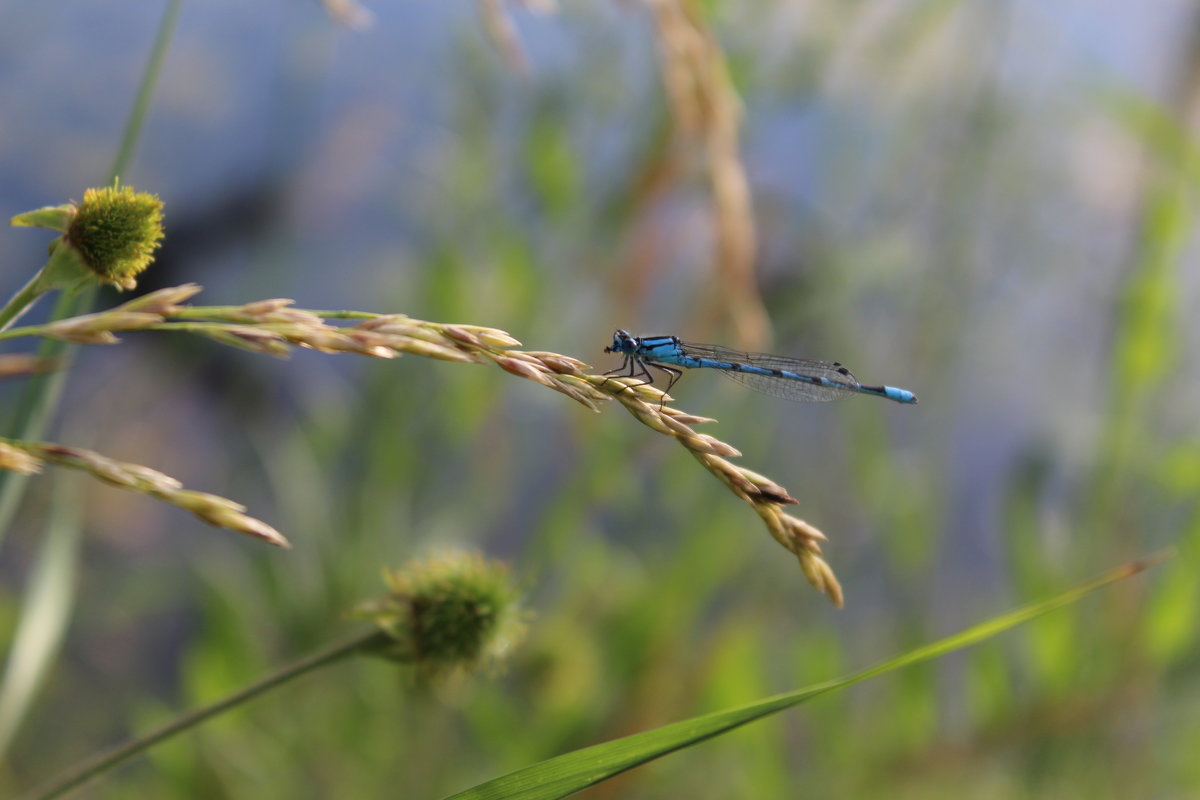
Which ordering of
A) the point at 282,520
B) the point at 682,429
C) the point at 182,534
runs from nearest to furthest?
the point at 682,429
the point at 282,520
the point at 182,534

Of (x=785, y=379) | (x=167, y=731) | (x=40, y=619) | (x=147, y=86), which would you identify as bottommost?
(x=167, y=731)

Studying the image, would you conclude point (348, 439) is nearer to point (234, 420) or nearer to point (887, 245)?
point (234, 420)

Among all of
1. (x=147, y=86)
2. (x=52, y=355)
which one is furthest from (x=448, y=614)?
(x=147, y=86)

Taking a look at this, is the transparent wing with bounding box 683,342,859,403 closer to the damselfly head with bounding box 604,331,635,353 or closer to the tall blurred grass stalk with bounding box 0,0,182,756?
the damselfly head with bounding box 604,331,635,353

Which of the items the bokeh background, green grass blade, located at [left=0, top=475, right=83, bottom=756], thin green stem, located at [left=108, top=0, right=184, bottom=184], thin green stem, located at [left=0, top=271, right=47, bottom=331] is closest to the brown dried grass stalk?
thin green stem, located at [left=0, top=271, right=47, bottom=331]

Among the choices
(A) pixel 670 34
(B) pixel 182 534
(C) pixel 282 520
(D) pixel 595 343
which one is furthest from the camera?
(B) pixel 182 534

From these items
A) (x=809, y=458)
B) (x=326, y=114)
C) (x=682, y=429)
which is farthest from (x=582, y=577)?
(x=326, y=114)

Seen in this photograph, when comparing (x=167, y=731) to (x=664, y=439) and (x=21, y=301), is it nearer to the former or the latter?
(x=21, y=301)

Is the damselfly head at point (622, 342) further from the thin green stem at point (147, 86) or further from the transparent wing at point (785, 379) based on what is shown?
the thin green stem at point (147, 86)

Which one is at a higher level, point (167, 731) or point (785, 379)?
point (785, 379)
